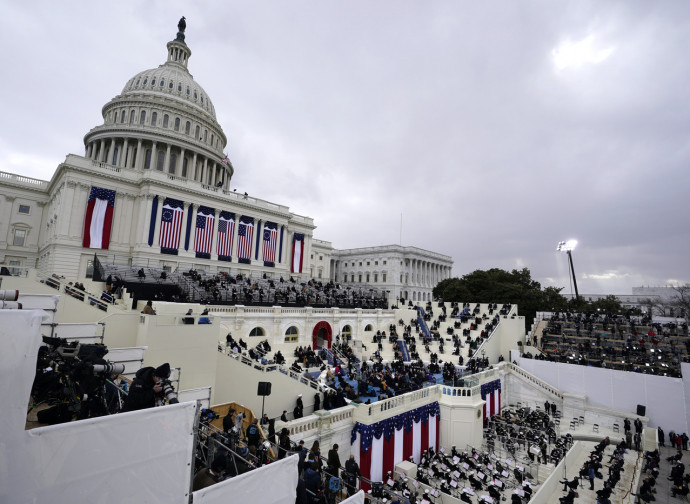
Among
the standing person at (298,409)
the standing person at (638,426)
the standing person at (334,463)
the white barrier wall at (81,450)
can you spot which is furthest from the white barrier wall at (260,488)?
the standing person at (638,426)

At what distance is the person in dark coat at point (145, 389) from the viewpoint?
5152 millimetres

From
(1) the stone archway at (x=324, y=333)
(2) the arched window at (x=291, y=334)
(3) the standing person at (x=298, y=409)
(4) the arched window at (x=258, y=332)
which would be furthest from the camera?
(1) the stone archway at (x=324, y=333)

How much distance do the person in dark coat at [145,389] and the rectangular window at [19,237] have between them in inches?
2348

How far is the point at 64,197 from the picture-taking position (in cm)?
3891

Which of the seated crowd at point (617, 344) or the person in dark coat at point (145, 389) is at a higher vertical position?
the person in dark coat at point (145, 389)

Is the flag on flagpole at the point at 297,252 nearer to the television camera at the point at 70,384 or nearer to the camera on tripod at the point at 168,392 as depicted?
the television camera at the point at 70,384

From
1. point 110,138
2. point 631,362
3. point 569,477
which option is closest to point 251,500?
point 569,477

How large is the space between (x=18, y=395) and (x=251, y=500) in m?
3.38

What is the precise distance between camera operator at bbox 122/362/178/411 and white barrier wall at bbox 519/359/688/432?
122ft

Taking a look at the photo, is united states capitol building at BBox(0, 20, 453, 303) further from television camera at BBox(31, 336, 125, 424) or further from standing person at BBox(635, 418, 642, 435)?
standing person at BBox(635, 418, 642, 435)

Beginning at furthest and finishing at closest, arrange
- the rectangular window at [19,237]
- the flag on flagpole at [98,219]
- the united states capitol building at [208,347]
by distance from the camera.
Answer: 1. the rectangular window at [19,237]
2. the flag on flagpole at [98,219]
3. the united states capitol building at [208,347]

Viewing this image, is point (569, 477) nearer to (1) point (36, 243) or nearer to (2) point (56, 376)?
(2) point (56, 376)

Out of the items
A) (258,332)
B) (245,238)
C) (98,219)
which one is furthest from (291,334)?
(98,219)

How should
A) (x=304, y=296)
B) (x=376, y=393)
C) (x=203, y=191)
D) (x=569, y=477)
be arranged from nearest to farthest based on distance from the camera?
(x=569, y=477)
(x=376, y=393)
(x=304, y=296)
(x=203, y=191)
